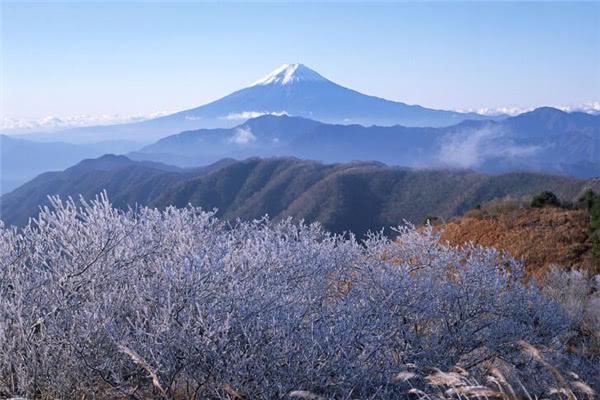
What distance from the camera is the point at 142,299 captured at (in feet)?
24.1

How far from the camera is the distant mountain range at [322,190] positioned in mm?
80812

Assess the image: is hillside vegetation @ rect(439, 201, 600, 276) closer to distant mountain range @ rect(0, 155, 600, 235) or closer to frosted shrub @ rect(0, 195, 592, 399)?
frosted shrub @ rect(0, 195, 592, 399)

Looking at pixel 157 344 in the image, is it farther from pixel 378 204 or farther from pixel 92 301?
pixel 378 204

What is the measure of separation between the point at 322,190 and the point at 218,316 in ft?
283

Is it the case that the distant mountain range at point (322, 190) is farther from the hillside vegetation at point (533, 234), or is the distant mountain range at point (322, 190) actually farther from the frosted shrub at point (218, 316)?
the frosted shrub at point (218, 316)

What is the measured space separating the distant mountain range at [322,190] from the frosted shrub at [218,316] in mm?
49918

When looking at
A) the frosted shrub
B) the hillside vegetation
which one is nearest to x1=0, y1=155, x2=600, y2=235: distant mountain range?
the hillside vegetation

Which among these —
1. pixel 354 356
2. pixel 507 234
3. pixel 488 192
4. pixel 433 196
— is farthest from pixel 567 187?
pixel 354 356

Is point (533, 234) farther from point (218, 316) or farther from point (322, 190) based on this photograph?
point (322, 190)

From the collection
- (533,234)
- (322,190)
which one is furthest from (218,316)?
(322,190)

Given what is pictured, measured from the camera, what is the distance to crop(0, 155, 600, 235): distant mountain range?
8081 cm

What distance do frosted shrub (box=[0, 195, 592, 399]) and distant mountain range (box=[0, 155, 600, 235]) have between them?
4992 centimetres

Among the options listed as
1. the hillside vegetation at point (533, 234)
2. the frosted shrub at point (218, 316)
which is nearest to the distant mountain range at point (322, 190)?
the hillside vegetation at point (533, 234)

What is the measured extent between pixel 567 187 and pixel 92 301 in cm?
6875
